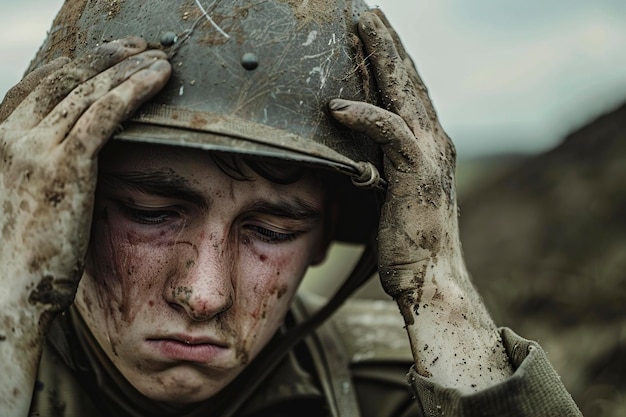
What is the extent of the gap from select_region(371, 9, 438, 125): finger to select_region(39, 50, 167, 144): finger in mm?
909

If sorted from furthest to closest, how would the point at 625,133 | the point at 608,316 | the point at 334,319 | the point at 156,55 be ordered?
the point at 625,133
the point at 608,316
the point at 334,319
the point at 156,55

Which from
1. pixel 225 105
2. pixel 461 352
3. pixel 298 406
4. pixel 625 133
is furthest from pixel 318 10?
pixel 625 133

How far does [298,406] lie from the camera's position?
353 centimetres

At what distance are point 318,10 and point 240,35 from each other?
1.00ft

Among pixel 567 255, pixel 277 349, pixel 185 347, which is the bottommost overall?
pixel 567 255

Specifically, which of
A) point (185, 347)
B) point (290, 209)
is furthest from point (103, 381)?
point (290, 209)

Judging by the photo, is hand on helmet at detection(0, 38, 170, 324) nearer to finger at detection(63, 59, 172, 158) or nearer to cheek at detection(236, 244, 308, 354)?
finger at detection(63, 59, 172, 158)

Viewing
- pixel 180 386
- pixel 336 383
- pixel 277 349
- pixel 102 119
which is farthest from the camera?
pixel 336 383

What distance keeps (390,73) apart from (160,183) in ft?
2.65

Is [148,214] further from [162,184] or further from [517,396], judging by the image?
[517,396]

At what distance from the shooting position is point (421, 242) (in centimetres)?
290

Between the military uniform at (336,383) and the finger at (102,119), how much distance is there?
0.92 meters

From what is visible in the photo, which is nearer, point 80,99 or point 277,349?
point 80,99

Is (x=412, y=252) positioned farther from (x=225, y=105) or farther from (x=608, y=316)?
(x=608, y=316)
